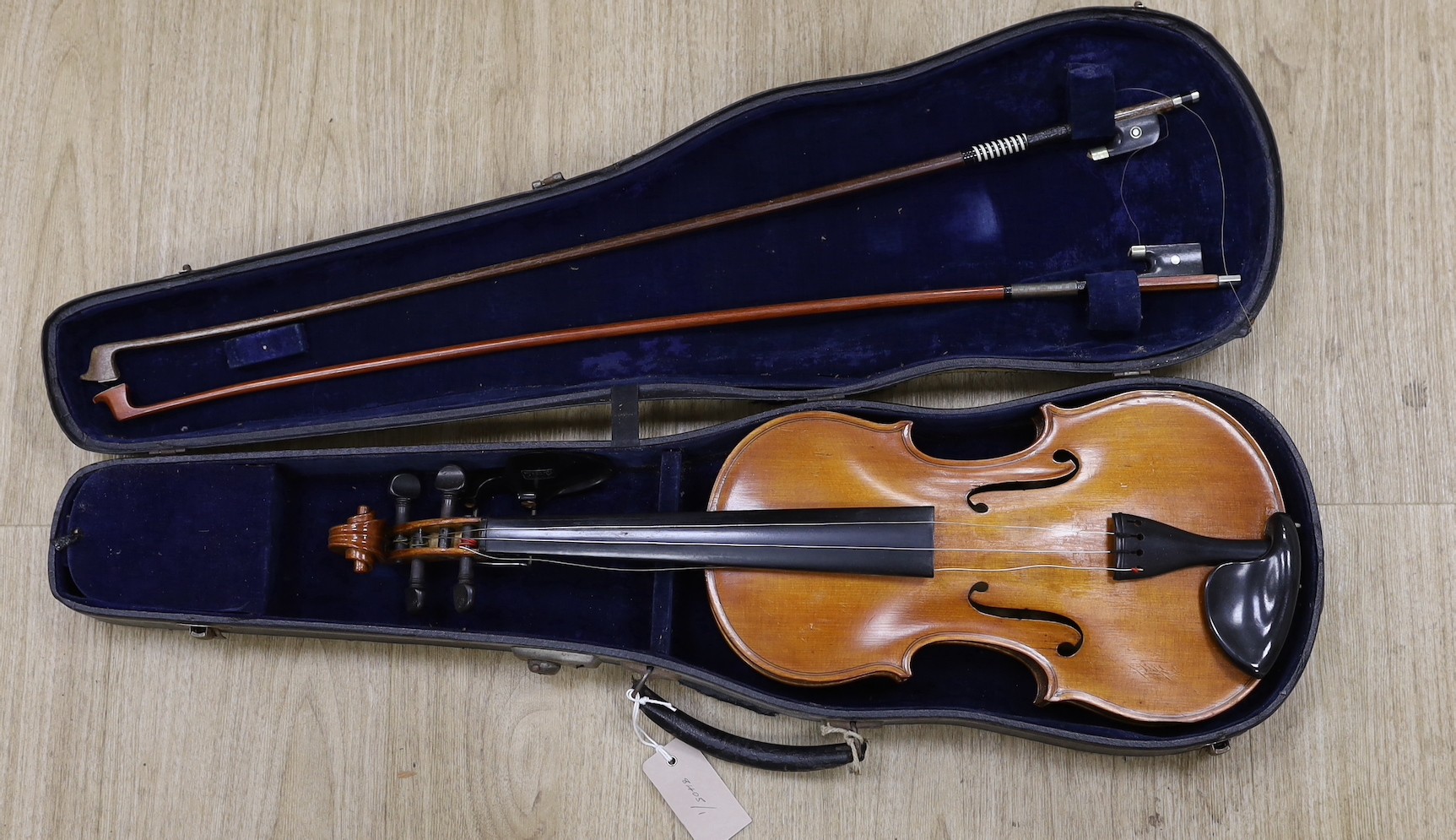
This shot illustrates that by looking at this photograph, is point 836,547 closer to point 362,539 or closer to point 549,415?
point 549,415

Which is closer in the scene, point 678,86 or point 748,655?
point 748,655

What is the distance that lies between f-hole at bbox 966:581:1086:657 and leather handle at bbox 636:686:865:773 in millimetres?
347

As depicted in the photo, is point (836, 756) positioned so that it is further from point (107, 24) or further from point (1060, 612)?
point (107, 24)

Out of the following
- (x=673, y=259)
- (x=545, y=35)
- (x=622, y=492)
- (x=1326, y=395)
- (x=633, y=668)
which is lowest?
(x=633, y=668)

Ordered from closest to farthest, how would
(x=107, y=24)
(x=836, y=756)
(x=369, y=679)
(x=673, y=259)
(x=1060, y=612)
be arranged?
(x=1060, y=612) < (x=836, y=756) < (x=673, y=259) < (x=369, y=679) < (x=107, y=24)

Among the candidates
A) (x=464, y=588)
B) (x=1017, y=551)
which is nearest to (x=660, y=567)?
(x=464, y=588)

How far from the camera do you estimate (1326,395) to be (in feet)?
5.72

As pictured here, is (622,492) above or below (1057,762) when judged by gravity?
above

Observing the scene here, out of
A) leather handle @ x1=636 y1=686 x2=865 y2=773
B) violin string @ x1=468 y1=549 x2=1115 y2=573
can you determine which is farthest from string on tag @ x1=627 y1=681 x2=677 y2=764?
violin string @ x1=468 y1=549 x2=1115 y2=573

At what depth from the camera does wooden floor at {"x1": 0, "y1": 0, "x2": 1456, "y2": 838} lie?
1700 mm

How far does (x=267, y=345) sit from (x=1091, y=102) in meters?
1.59

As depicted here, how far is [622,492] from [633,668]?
0.33 meters

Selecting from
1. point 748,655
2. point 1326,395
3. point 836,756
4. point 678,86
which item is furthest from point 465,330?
point 1326,395

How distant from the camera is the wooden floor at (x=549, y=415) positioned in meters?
1.70
